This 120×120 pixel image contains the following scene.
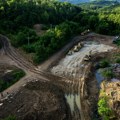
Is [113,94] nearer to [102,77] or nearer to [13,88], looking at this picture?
[102,77]

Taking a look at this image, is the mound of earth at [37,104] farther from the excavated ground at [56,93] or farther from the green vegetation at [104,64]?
the green vegetation at [104,64]

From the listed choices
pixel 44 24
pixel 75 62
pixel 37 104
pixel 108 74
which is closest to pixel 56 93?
pixel 37 104

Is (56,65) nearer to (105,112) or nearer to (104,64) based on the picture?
(104,64)

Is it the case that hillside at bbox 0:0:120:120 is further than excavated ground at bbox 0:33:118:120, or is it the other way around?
hillside at bbox 0:0:120:120

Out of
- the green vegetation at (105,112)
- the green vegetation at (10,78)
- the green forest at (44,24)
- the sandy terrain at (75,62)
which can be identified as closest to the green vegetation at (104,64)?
the sandy terrain at (75,62)

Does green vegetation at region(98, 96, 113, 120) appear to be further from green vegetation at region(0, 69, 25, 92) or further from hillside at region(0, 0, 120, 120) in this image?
green vegetation at region(0, 69, 25, 92)

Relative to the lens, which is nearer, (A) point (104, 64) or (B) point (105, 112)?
(B) point (105, 112)

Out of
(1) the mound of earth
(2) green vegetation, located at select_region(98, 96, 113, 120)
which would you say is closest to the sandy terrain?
(1) the mound of earth
